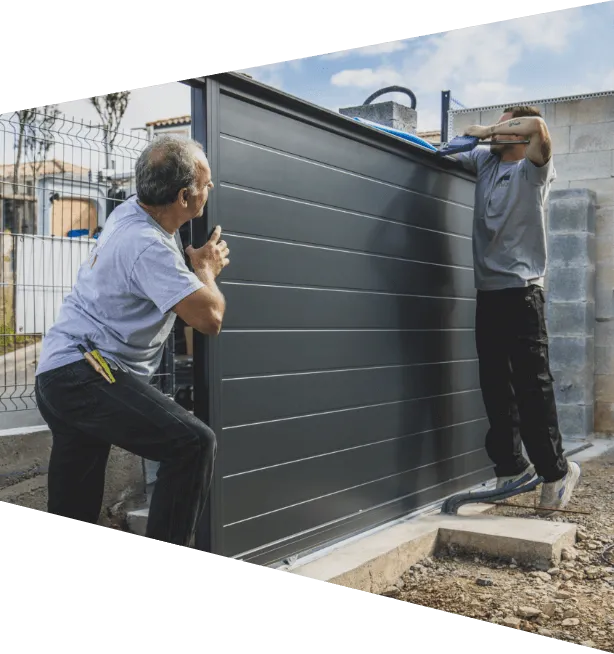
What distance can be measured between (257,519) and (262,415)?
0.30m

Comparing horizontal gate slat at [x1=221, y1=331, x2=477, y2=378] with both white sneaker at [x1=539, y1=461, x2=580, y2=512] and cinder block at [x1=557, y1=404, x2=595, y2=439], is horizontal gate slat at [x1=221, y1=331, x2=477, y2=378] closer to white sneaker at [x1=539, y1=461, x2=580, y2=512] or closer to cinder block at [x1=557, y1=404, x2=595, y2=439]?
white sneaker at [x1=539, y1=461, x2=580, y2=512]

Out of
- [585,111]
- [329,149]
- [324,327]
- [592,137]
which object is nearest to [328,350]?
[324,327]

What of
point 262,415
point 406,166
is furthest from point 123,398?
point 406,166

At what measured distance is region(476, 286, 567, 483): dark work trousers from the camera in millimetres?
2961

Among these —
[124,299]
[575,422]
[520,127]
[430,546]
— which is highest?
[520,127]

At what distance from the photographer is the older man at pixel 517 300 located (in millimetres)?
2953

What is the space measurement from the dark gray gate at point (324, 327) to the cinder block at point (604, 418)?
0.74m

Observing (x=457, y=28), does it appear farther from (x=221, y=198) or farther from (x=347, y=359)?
(x=347, y=359)

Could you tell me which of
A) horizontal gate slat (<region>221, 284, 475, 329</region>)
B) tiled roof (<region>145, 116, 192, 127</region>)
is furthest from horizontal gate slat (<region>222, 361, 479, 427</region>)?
tiled roof (<region>145, 116, 192, 127</region>)

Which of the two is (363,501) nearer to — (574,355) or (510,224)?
(510,224)

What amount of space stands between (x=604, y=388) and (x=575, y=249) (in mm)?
817

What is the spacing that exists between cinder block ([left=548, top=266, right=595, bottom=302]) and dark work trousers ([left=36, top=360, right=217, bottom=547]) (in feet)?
9.30

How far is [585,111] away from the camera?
280 centimetres

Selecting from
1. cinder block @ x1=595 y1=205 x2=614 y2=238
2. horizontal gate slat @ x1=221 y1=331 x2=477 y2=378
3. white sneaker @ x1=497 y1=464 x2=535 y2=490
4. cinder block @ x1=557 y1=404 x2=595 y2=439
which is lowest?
white sneaker @ x1=497 y1=464 x2=535 y2=490
